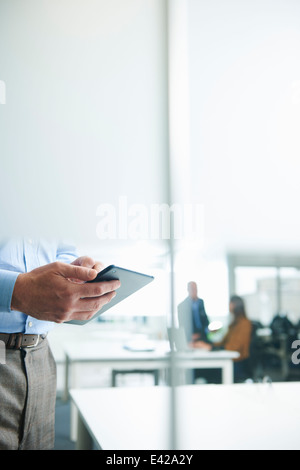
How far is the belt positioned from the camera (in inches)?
51.8

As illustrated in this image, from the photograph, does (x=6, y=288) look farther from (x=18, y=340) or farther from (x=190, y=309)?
(x=190, y=309)

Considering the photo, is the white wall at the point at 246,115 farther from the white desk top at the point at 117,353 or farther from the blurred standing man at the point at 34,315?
the blurred standing man at the point at 34,315

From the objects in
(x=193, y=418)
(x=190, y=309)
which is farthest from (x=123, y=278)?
(x=193, y=418)

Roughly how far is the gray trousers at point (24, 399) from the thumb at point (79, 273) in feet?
1.32

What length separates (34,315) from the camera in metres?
1.15

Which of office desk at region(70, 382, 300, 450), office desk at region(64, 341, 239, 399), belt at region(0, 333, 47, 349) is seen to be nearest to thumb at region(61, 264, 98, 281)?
belt at region(0, 333, 47, 349)

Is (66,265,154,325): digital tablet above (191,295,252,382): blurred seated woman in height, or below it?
above

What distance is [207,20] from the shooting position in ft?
6.17

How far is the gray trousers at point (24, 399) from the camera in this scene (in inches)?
51.0

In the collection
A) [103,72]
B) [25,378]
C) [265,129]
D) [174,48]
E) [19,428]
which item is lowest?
[19,428]

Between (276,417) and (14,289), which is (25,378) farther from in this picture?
(276,417)

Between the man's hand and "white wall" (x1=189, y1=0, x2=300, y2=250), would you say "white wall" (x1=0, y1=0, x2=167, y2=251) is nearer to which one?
"white wall" (x1=189, y1=0, x2=300, y2=250)

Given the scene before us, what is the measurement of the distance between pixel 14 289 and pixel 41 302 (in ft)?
0.30
